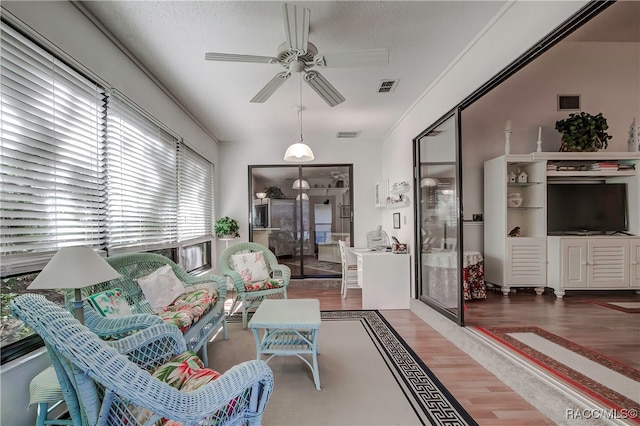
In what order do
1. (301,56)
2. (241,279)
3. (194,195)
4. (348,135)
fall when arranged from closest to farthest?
(301,56)
(241,279)
(194,195)
(348,135)

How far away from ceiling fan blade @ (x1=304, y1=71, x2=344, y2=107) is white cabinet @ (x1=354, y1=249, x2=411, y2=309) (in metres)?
2.22

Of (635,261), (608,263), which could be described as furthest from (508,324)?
(635,261)

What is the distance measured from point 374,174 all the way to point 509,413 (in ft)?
13.7

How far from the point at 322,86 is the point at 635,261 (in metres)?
4.59

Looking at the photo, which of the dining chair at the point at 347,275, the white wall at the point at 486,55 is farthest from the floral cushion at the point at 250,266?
the white wall at the point at 486,55

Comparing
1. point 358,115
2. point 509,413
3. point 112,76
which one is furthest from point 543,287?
point 112,76

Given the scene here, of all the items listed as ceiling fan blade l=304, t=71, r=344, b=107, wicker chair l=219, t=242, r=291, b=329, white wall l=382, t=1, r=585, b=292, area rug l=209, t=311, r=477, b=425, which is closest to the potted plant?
white wall l=382, t=1, r=585, b=292

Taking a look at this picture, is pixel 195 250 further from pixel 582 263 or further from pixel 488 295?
pixel 582 263

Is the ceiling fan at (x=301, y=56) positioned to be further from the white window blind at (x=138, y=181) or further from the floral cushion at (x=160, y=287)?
the floral cushion at (x=160, y=287)

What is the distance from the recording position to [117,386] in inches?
35.5

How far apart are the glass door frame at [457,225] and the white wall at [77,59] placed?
3.10 meters

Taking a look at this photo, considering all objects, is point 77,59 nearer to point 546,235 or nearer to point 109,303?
point 109,303

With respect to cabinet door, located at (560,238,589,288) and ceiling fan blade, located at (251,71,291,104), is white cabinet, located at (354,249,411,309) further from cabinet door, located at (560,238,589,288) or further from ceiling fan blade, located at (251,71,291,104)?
ceiling fan blade, located at (251,71,291,104)

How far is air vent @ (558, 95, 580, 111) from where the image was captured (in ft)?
12.8
